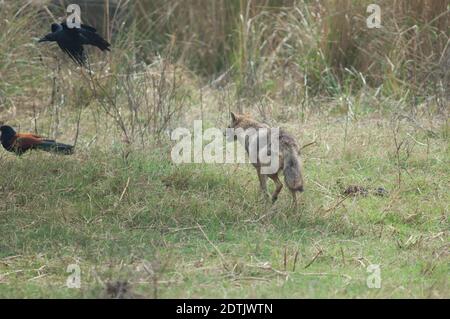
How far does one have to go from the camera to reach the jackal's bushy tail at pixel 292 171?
6.62 m

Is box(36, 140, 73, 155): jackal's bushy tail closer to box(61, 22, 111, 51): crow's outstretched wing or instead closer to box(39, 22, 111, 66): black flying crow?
box(39, 22, 111, 66): black flying crow

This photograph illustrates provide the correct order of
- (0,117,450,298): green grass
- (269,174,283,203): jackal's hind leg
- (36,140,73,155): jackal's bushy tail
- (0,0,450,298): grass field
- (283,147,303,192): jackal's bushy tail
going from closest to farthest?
Answer: (0,117,450,298): green grass
(0,0,450,298): grass field
(283,147,303,192): jackal's bushy tail
(269,174,283,203): jackal's hind leg
(36,140,73,155): jackal's bushy tail

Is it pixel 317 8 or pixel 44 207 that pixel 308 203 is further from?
pixel 317 8

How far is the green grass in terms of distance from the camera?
568cm

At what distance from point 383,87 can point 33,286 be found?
5.54 m

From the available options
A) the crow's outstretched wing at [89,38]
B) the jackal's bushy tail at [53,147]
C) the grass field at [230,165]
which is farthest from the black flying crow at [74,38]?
the jackal's bushy tail at [53,147]

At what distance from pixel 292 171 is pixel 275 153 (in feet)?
0.83

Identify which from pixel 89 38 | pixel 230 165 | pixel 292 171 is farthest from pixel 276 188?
pixel 89 38

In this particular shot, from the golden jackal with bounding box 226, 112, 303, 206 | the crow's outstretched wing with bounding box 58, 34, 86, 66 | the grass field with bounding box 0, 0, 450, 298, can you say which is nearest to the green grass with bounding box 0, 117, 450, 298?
the grass field with bounding box 0, 0, 450, 298

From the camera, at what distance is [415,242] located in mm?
6426

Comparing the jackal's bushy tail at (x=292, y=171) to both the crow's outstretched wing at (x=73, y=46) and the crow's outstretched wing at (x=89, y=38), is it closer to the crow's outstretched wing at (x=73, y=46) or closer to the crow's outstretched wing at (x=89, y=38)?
the crow's outstretched wing at (x=89, y=38)

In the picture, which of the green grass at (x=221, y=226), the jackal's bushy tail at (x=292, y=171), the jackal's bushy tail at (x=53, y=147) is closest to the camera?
the green grass at (x=221, y=226)

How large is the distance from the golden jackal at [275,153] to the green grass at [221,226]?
22cm

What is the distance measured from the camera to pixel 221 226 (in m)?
6.75
